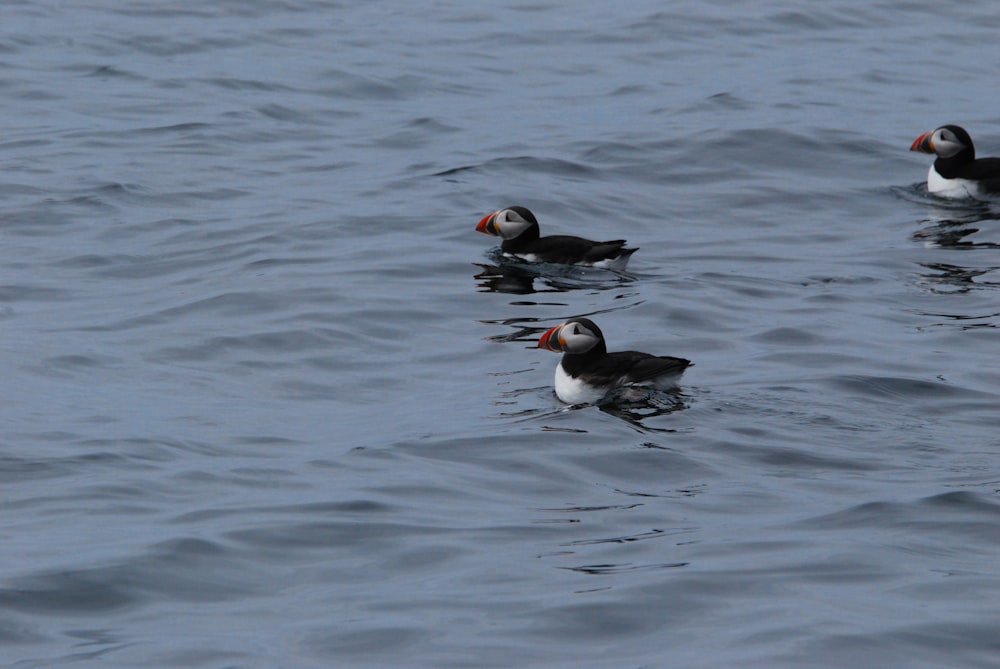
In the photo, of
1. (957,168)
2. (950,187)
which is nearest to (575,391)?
(950,187)

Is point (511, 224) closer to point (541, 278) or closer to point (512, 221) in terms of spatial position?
point (512, 221)

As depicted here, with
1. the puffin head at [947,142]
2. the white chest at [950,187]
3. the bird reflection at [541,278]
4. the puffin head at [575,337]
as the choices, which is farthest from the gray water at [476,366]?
Answer: the puffin head at [947,142]

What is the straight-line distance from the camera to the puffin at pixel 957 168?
52.3 feet

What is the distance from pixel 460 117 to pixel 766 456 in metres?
12.5

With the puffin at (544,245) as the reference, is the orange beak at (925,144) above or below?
above

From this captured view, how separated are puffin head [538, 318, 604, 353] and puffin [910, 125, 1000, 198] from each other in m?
7.15

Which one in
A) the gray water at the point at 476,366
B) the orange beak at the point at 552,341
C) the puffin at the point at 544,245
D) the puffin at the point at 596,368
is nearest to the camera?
the gray water at the point at 476,366

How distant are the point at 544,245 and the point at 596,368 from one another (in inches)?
161

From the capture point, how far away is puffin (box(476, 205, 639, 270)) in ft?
42.8

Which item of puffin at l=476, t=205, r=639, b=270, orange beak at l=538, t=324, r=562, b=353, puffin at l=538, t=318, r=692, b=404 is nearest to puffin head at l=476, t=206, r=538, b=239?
puffin at l=476, t=205, r=639, b=270

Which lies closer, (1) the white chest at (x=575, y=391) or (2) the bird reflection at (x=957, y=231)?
(1) the white chest at (x=575, y=391)

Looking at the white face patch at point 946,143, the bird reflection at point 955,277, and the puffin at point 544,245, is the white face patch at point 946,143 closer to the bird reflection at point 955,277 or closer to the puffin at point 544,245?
the bird reflection at point 955,277

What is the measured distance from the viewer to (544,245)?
539 inches

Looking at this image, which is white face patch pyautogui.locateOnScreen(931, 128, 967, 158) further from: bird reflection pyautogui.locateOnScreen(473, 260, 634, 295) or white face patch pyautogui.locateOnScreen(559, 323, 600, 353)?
white face patch pyautogui.locateOnScreen(559, 323, 600, 353)
